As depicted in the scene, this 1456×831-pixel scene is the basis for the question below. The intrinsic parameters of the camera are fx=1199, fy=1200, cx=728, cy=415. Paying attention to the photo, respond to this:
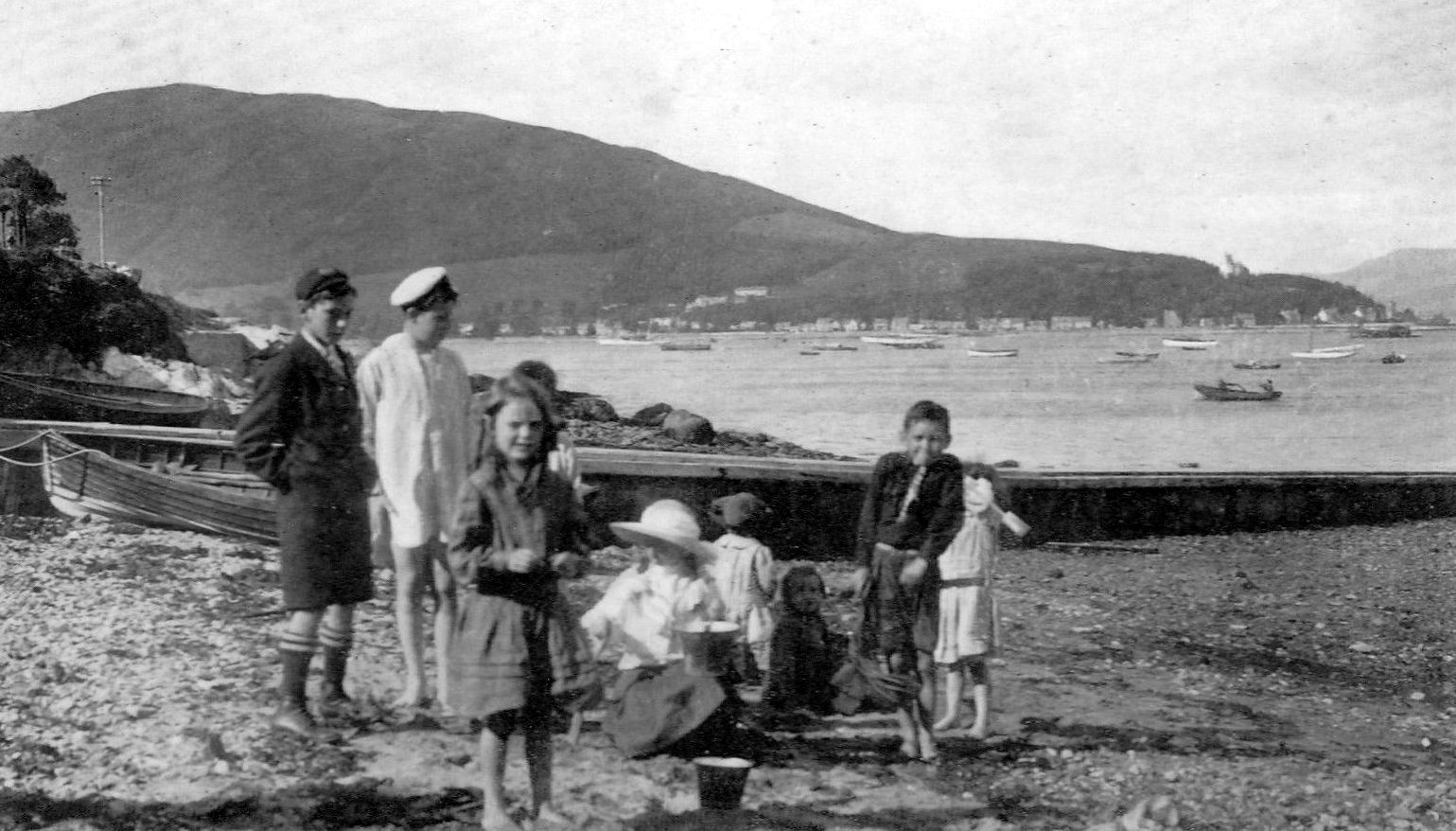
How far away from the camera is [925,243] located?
100 m

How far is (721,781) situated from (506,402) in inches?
53.0

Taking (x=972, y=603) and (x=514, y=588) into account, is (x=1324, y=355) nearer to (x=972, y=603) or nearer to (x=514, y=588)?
(x=972, y=603)

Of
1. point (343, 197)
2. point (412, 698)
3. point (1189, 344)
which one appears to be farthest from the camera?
point (1189, 344)

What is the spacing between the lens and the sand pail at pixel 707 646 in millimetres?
3898

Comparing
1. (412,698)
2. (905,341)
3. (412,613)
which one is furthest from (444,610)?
(905,341)

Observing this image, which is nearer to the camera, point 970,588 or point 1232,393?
point 970,588

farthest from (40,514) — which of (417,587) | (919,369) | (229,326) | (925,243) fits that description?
(925,243)

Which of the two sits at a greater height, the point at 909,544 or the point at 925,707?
the point at 909,544

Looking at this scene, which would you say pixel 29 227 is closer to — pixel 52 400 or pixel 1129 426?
pixel 52 400

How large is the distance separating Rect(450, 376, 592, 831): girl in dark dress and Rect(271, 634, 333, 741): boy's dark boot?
39.5 inches

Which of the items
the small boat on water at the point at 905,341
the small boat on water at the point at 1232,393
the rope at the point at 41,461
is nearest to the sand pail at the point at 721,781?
the rope at the point at 41,461

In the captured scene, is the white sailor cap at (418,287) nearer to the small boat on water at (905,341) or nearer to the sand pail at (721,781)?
the sand pail at (721,781)

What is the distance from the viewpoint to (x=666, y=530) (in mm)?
4152

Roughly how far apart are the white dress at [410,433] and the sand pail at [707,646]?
1161mm
